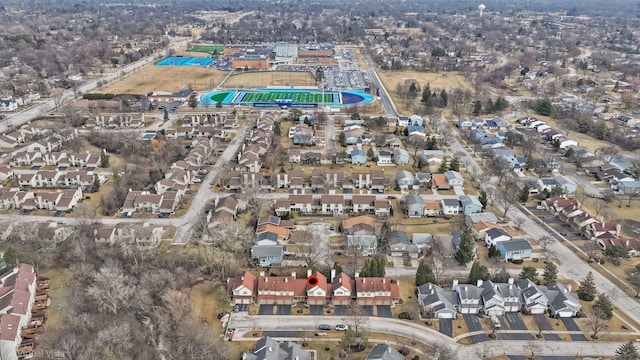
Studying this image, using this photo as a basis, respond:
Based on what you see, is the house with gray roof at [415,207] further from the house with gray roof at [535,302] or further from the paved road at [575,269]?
the house with gray roof at [535,302]

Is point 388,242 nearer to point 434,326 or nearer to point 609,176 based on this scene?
point 434,326

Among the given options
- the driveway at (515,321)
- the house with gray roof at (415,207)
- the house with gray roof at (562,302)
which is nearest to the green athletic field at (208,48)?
the house with gray roof at (415,207)

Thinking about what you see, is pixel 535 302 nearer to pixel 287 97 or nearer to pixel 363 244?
pixel 363 244

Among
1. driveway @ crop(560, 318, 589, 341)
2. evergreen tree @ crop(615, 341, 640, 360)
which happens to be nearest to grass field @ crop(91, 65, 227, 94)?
driveway @ crop(560, 318, 589, 341)

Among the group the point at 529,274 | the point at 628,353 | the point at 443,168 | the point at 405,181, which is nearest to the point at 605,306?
the point at 529,274

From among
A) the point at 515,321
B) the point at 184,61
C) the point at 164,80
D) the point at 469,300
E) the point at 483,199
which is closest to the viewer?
the point at 515,321
